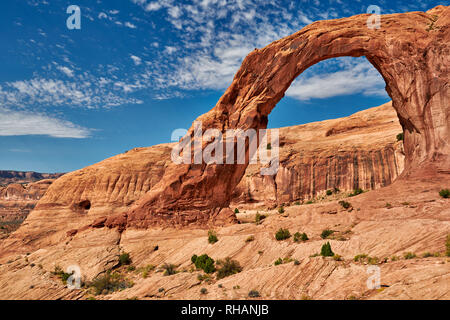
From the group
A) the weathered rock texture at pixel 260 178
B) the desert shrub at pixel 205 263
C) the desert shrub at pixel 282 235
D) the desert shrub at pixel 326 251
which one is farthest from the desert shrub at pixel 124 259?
the weathered rock texture at pixel 260 178

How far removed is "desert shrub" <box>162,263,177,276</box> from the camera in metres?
15.9

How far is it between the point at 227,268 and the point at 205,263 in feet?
6.23

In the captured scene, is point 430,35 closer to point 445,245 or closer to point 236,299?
point 445,245

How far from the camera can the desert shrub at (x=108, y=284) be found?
15.2 metres

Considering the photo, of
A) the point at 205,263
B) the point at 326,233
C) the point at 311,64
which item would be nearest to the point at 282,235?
the point at 326,233

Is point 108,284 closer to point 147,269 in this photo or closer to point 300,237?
point 147,269

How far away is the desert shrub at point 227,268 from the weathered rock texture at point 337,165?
2897 centimetres

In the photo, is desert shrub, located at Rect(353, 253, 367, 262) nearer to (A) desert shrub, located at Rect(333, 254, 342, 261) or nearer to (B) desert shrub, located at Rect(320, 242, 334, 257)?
(A) desert shrub, located at Rect(333, 254, 342, 261)

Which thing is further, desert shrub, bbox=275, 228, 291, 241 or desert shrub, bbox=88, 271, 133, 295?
desert shrub, bbox=275, 228, 291, 241

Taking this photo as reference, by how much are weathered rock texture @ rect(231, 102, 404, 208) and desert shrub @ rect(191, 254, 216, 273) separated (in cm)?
2917

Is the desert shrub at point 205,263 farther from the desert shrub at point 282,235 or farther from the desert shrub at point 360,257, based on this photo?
the desert shrub at point 360,257

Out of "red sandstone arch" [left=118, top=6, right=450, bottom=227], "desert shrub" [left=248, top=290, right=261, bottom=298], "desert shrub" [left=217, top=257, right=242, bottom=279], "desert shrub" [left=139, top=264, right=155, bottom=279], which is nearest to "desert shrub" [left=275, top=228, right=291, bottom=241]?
"desert shrub" [left=217, top=257, right=242, bottom=279]

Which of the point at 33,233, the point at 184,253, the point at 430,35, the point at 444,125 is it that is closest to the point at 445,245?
the point at 444,125

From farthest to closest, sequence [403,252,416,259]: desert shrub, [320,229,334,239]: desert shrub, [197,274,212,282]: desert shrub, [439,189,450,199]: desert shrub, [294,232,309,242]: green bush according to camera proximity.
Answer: [294,232,309,242]: green bush, [439,189,450,199]: desert shrub, [320,229,334,239]: desert shrub, [197,274,212,282]: desert shrub, [403,252,416,259]: desert shrub
